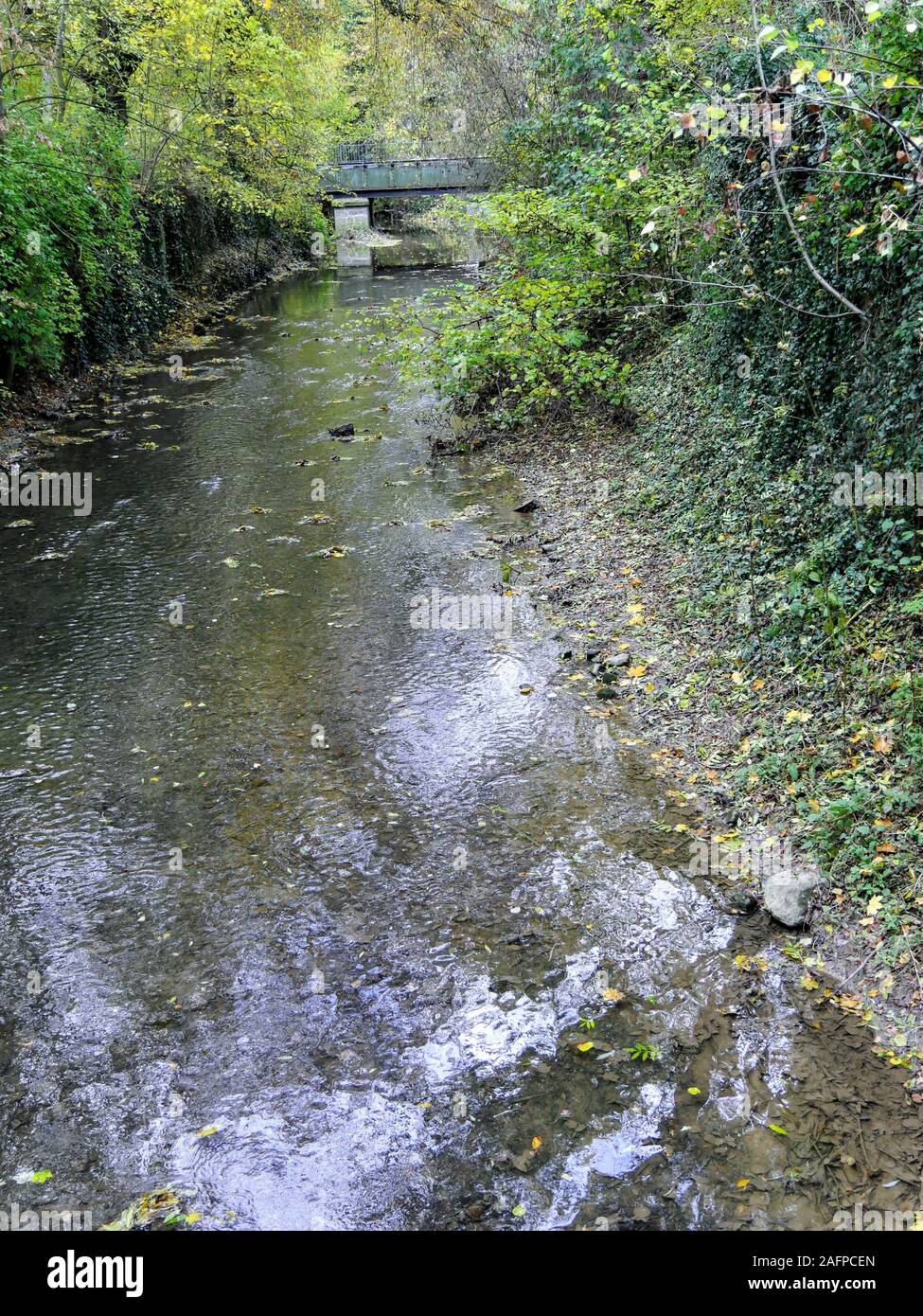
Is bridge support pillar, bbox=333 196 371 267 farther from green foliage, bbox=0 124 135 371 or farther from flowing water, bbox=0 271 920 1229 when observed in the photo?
flowing water, bbox=0 271 920 1229

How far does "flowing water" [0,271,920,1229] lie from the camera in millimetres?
3596

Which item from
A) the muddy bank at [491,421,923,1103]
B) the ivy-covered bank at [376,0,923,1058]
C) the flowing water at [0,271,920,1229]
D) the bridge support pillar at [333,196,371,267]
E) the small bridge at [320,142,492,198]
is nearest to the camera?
the flowing water at [0,271,920,1229]

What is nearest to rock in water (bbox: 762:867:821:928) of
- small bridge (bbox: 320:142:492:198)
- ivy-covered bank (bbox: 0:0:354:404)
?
ivy-covered bank (bbox: 0:0:354:404)

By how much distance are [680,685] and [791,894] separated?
2.21 metres

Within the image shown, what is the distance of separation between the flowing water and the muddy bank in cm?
17

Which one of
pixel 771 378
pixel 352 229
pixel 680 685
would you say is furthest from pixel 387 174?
pixel 680 685

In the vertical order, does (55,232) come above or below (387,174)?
below

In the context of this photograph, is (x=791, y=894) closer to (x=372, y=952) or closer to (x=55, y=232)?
(x=372, y=952)

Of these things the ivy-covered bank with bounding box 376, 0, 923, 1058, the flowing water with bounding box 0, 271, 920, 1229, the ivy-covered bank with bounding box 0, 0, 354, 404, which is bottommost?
the flowing water with bounding box 0, 271, 920, 1229

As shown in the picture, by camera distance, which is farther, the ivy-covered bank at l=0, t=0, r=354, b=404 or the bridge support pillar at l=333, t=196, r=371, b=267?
the bridge support pillar at l=333, t=196, r=371, b=267

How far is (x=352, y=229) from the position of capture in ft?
145

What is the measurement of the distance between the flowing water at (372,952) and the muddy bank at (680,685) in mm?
174

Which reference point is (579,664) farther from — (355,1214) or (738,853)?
(355,1214)
